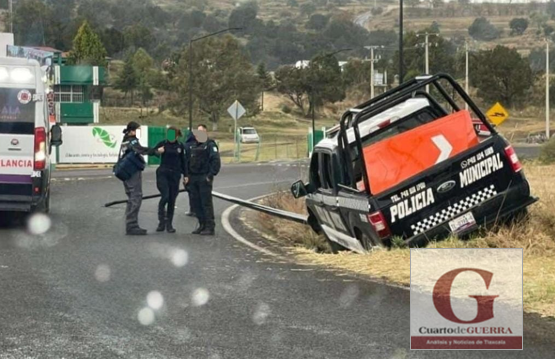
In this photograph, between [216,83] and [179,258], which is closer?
[179,258]

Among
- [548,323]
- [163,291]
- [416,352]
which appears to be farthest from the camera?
[163,291]

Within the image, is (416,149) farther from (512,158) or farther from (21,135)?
(21,135)

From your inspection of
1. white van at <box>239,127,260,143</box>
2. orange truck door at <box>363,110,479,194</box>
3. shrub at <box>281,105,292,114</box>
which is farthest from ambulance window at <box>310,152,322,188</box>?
shrub at <box>281,105,292,114</box>

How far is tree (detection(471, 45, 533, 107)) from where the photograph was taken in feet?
307

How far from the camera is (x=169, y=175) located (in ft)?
53.9

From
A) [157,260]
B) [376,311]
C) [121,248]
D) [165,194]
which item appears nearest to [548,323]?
[376,311]

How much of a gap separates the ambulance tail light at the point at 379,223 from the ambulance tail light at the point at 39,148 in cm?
752

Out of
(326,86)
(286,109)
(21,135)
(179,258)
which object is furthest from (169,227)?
(286,109)

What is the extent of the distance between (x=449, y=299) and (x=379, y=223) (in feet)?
8.00

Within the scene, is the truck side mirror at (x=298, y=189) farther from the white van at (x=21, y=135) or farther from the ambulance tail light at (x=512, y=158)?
the white van at (x=21, y=135)

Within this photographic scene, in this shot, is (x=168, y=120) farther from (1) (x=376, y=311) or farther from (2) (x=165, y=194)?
(1) (x=376, y=311)

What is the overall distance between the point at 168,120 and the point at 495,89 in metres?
32.6

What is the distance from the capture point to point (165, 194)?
16.5 meters

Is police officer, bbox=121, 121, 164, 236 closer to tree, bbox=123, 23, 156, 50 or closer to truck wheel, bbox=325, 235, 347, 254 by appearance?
truck wheel, bbox=325, 235, 347, 254
